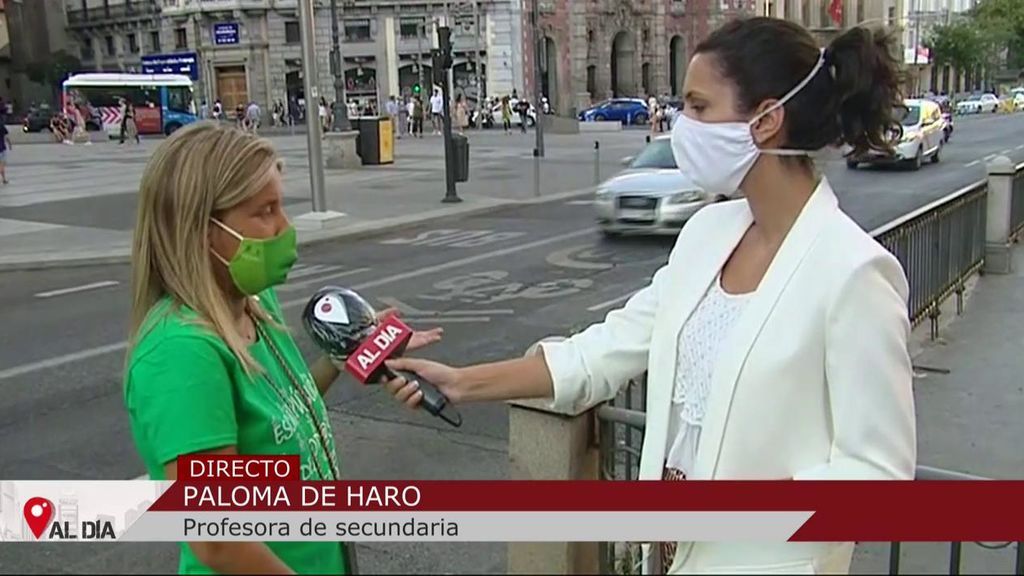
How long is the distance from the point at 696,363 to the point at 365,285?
932 cm

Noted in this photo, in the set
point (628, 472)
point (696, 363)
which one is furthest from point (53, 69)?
point (696, 363)

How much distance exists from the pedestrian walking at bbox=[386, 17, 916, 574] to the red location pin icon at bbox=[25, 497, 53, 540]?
1436mm

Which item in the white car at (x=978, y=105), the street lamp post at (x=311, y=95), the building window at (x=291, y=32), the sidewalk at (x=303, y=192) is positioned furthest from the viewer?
the white car at (x=978, y=105)

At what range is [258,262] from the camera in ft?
6.95

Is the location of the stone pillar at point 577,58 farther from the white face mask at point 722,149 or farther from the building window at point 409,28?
the white face mask at point 722,149

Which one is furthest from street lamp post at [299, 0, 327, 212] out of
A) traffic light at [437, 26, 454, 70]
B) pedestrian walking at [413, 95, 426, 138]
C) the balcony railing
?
the balcony railing

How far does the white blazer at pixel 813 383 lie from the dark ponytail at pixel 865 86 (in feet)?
0.50

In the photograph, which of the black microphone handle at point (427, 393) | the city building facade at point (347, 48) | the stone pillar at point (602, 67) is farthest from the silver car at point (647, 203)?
the stone pillar at point (602, 67)

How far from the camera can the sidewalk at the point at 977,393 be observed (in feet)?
18.2

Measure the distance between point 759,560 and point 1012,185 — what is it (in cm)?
1095

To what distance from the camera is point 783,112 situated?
2035 mm

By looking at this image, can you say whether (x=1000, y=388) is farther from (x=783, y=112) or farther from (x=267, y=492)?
(x=267, y=492)

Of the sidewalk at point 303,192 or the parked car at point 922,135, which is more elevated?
the parked car at point 922,135

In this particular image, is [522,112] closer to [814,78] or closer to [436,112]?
[436,112]
